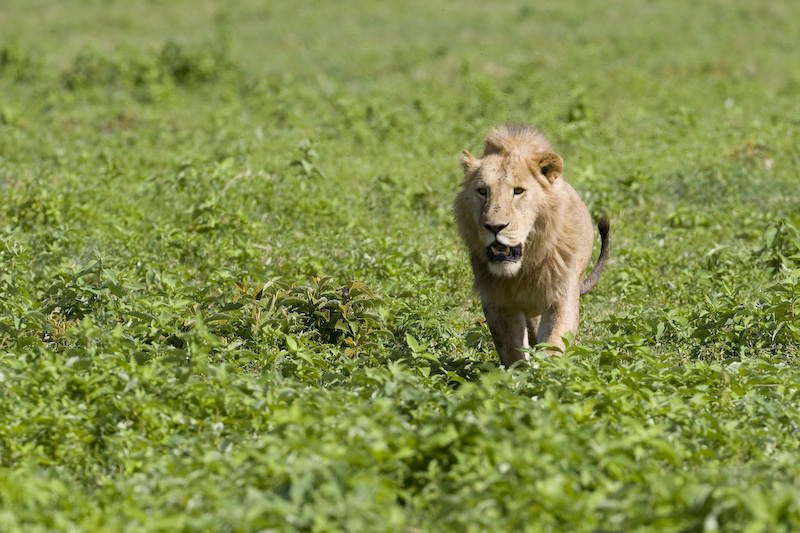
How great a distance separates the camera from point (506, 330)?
6.38m

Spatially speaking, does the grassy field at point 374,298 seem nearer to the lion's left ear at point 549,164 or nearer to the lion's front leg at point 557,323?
the lion's front leg at point 557,323

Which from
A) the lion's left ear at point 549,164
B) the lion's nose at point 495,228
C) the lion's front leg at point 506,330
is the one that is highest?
the lion's left ear at point 549,164

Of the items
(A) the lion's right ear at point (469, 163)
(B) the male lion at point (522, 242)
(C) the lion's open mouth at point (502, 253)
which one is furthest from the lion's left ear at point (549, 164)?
(C) the lion's open mouth at point (502, 253)

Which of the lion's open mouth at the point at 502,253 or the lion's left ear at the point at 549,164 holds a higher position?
the lion's left ear at the point at 549,164

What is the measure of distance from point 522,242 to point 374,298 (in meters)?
1.32

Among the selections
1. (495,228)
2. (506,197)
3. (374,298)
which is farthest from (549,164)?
(374,298)

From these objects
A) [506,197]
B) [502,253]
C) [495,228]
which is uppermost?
[506,197]

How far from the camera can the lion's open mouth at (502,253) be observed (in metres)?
6.00

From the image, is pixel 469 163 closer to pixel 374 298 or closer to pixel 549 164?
pixel 549 164

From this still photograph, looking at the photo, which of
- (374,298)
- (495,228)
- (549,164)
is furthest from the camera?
(374,298)

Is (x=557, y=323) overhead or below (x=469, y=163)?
below

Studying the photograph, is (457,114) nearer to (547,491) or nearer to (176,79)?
(176,79)

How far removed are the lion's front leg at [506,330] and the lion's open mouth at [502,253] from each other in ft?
1.42

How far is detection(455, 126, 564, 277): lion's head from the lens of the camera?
596 cm
